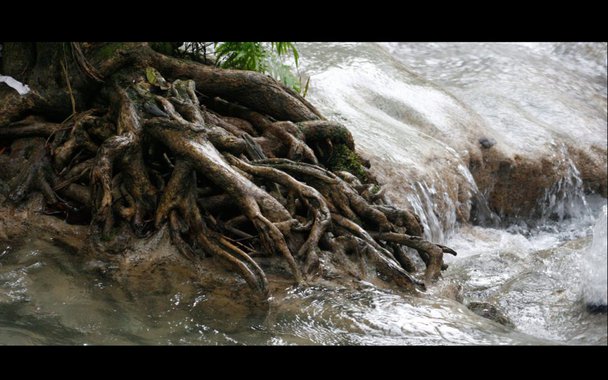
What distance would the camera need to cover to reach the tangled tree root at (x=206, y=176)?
5785 millimetres

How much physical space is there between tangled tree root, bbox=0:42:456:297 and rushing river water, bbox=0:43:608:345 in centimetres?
42

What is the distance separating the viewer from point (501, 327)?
16.5 ft

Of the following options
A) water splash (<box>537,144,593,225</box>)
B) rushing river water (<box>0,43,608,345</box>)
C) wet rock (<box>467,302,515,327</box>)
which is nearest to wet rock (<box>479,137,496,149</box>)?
rushing river water (<box>0,43,608,345</box>)

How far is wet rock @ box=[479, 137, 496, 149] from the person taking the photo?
10477mm

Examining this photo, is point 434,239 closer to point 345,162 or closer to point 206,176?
point 345,162

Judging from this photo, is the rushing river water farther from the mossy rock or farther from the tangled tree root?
the mossy rock

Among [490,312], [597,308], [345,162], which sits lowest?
[490,312]

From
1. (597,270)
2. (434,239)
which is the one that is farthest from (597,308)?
(434,239)

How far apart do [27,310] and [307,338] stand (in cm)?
196

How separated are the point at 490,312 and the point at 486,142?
5.22m

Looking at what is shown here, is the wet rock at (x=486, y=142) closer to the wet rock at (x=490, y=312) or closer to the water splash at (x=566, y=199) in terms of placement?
the water splash at (x=566, y=199)

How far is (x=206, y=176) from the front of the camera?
590 centimetres

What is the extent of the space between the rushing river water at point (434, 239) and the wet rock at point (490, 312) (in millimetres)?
82
